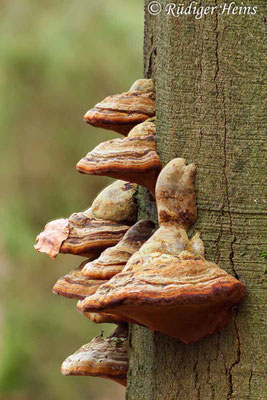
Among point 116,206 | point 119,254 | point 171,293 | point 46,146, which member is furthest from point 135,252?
point 46,146

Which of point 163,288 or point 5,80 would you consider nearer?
point 163,288

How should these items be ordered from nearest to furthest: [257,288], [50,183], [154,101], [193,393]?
[257,288], [193,393], [154,101], [50,183]

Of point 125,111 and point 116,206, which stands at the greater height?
point 125,111

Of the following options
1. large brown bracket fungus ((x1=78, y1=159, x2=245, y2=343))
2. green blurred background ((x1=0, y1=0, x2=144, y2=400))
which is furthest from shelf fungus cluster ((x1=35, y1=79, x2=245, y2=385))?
green blurred background ((x1=0, y1=0, x2=144, y2=400))

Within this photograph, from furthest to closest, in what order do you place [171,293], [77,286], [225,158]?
[77,286] → [225,158] → [171,293]

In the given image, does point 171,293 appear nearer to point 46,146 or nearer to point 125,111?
point 125,111

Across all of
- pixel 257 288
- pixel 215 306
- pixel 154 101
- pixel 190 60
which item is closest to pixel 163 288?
pixel 215 306

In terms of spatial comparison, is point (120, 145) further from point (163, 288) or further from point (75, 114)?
Answer: point (75, 114)

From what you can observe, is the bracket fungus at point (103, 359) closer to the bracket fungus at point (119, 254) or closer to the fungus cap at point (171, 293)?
the bracket fungus at point (119, 254)

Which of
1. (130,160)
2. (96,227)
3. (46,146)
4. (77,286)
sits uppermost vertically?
(130,160)
